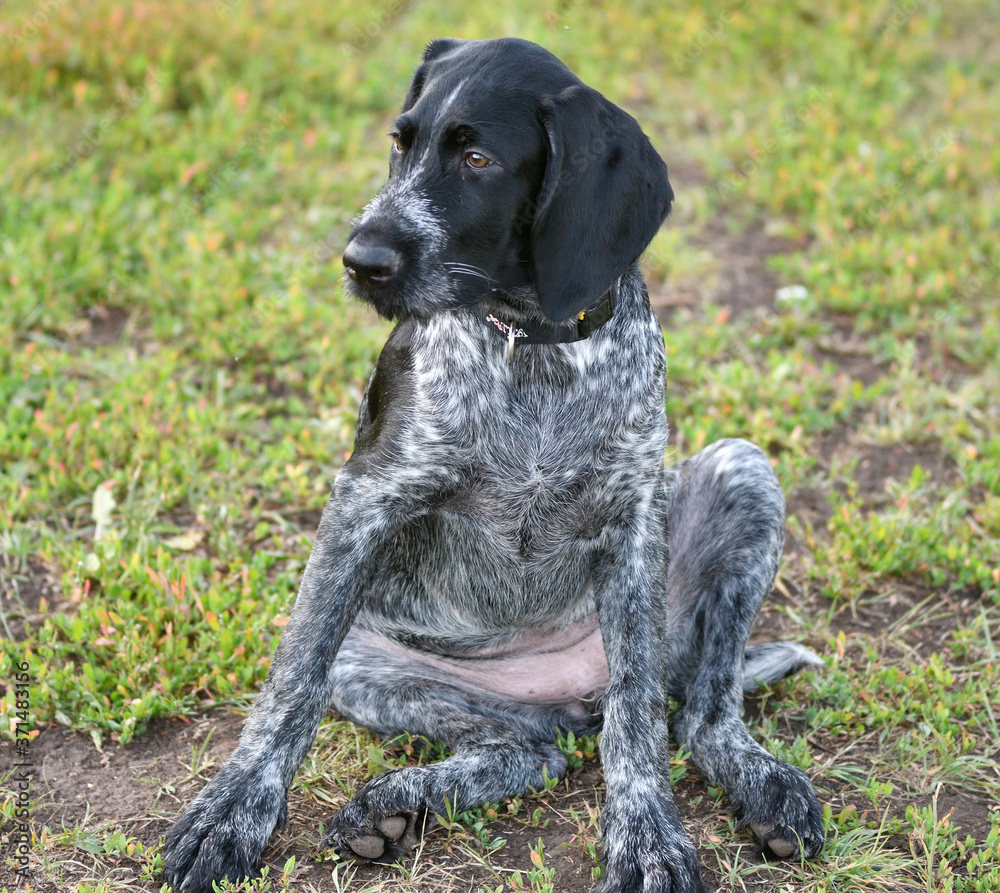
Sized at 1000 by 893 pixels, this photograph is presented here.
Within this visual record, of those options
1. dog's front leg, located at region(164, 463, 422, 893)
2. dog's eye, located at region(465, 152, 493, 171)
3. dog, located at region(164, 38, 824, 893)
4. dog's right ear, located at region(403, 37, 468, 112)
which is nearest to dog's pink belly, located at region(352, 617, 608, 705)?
dog, located at region(164, 38, 824, 893)

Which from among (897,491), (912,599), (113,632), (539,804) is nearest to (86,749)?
(113,632)

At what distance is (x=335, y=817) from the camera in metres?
3.18

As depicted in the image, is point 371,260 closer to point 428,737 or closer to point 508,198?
point 508,198

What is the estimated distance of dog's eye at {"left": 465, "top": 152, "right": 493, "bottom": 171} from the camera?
3.04m

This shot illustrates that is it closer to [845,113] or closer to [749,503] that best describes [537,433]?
[749,503]

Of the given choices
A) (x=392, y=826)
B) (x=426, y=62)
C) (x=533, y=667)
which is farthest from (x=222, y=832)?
(x=426, y=62)

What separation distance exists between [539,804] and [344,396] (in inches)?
99.8

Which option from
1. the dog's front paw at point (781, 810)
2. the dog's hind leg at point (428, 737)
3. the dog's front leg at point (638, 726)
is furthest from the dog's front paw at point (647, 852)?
the dog's hind leg at point (428, 737)

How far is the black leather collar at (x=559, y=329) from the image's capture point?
322 centimetres

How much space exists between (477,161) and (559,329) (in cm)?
52

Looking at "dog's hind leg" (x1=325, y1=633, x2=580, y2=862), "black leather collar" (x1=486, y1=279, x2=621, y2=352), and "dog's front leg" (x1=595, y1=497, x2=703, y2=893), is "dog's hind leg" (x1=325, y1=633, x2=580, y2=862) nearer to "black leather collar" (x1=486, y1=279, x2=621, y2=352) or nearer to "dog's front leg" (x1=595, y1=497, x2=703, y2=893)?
"dog's front leg" (x1=595, y1=497, x2=703, y2=893)

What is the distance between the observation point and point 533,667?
3725 millimetres

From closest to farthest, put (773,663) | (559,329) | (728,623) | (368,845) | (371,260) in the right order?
(371,260) < (368,845) < (559,329) < (728,623) < (773,663)

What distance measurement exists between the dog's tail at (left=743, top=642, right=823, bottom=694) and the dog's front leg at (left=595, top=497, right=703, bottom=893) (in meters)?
0.66
